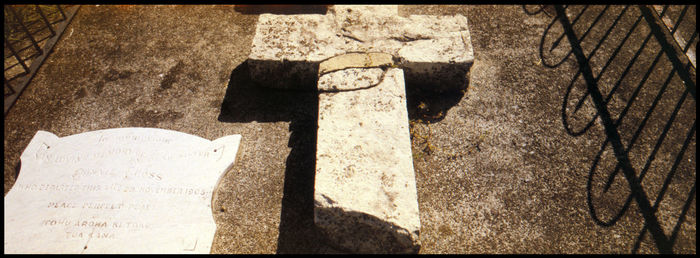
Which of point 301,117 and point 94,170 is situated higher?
point 301,117

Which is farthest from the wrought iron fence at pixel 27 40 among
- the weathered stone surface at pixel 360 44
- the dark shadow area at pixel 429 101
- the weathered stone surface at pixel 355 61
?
the dark shadow area at pixel 429 101

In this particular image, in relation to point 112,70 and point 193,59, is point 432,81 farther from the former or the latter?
point 112,70

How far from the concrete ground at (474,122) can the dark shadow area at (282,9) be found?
13cm

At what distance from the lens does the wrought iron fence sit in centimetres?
346

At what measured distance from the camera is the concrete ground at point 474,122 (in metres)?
2.63

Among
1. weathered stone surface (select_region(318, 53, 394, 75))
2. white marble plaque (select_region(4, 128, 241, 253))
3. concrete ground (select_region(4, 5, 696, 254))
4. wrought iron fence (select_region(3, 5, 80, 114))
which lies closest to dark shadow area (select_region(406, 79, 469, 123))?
concrete ground (select_region(4, 5, 696, 254))

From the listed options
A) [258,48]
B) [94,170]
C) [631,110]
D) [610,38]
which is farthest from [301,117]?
[610,38]

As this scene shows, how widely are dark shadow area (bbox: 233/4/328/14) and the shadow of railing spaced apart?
7.40ft

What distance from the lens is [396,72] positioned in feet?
9.75

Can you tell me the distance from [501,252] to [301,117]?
1.76 m

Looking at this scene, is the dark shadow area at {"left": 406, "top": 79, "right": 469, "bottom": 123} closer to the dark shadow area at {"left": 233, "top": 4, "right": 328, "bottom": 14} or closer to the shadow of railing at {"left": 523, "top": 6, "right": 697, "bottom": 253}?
the shadow of railing at {"left": 523, "top": 6, "right": 697, "bottom": 253}

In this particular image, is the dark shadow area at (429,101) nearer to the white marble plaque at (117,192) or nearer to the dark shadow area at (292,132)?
the dark shadow area at (292,132)

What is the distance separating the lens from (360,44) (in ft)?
10.4

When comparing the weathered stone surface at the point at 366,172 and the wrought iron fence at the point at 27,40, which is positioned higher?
the weathered stone surface at the point at 366,172
